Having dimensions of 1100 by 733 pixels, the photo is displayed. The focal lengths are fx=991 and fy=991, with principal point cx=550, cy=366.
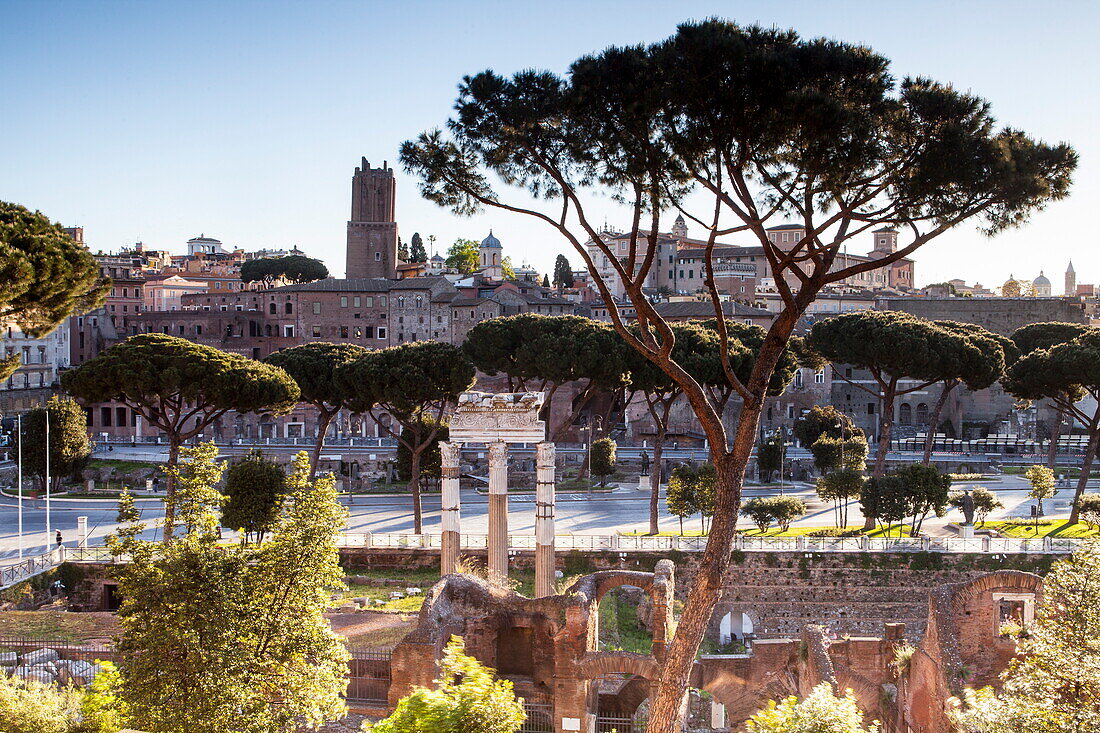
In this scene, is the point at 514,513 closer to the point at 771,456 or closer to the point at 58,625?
the point at 771,456

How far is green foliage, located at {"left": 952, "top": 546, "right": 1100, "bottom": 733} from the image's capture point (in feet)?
28.6

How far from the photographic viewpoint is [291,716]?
8.84 meters

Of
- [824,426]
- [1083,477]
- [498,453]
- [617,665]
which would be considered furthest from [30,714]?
[824,426]

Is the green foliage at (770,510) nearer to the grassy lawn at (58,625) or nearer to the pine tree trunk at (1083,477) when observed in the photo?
the pine tree trunk at (1083,477)

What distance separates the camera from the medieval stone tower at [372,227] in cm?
7388

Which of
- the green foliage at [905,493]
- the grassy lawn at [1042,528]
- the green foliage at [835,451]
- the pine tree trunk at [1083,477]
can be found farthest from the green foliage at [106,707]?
the green foliage at [835,451]

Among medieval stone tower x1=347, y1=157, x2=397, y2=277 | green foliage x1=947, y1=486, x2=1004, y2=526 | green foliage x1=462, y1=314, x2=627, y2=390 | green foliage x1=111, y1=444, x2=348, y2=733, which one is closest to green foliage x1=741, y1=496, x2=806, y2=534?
green foliage x1=947, y1=486, x2=1004, y2=526

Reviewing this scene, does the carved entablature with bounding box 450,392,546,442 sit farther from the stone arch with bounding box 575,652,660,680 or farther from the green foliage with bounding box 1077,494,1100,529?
the green foliage with bounding box 1077,494,1100,529

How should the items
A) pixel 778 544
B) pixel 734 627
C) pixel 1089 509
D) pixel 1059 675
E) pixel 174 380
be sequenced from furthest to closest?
pixel 1089 509 < pixel 174 380 < pixel 778 544 < pixel 734 627 < pixel 1059 675

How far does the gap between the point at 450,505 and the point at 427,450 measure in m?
12.3

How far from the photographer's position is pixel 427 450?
31.4 metres

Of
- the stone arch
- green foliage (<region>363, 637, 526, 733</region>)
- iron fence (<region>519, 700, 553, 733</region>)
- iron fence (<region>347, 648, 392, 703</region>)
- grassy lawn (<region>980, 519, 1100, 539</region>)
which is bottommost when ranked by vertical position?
iron fence (<region>519, 700, 553, 733</region>)

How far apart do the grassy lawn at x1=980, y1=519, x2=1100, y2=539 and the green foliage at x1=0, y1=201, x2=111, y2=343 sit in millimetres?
21854

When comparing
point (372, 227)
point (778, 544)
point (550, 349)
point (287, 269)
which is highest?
point (372, 227)
